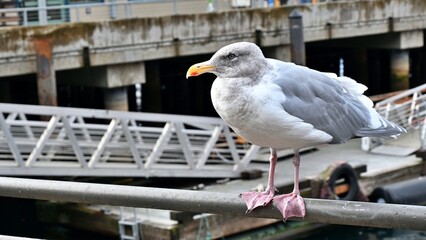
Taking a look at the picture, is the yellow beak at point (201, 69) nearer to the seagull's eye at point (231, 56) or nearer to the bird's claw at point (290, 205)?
the seagull's eye at point (231, 56)

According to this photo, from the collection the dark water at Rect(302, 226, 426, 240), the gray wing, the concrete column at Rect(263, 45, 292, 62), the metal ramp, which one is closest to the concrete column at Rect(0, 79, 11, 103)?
the concrete column at Rect(263, 45, 292, 62)

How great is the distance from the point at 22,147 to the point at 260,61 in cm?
1152

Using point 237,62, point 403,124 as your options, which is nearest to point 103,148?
point 403,124

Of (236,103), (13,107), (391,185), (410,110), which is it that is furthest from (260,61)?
(410,110)

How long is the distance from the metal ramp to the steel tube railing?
15.7m

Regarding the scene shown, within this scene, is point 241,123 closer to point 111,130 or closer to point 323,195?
point 111,130

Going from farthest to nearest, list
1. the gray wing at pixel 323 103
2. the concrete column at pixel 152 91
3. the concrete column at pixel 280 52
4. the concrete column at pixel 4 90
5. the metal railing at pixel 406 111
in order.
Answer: the concrete column at pixel 152 91 < the concrete column at pixel 280 52 < the concrete column at pixel 4 90 < the metal railing at pixel 406 111 < the gray wing at pixel 323 103

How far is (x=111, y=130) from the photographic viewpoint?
1441cm

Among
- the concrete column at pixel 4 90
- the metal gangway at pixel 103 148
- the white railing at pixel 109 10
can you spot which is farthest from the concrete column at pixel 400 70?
the metal gangway at pixel 103 148

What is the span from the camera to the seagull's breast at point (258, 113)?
3.41 metres

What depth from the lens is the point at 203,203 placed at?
3.00m

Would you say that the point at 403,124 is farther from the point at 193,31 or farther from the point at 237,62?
the point at 237,62

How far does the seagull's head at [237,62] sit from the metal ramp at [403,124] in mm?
15248

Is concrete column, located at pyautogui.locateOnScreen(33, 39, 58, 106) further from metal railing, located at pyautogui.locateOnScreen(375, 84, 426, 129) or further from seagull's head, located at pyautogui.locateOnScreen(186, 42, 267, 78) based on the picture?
seagull's head, located at pyautogui.locateOnScreen(186, 42, 267, 78)
